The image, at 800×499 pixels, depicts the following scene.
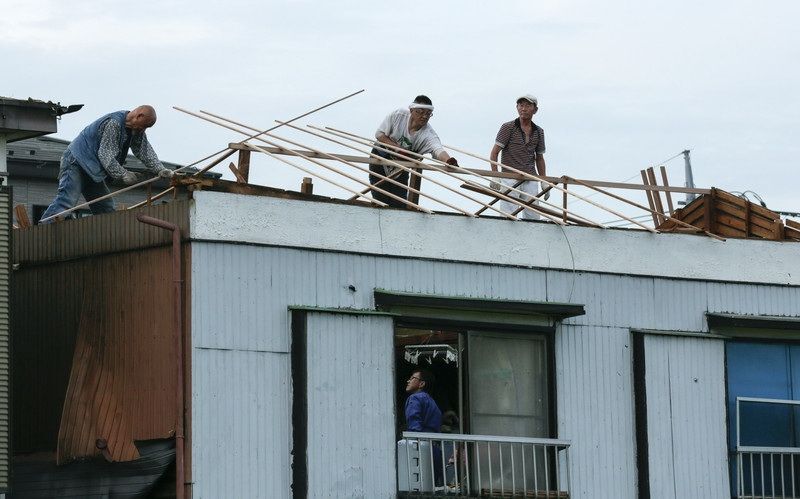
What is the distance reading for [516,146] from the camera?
23.7m

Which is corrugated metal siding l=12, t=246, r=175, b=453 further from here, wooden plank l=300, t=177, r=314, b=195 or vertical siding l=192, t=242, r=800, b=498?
wooden plank l=300, t=177, r=314, b=195

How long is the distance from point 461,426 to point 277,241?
10.6 ft

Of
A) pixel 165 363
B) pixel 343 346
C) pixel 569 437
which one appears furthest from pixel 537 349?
pixel 165 363

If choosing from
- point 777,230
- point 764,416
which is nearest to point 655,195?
point 777,230

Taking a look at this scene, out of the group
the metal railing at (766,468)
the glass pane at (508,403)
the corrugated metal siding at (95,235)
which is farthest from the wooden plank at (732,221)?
the corrugated metal siding at (95,235)

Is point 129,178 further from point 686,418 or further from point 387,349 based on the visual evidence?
point 686,418

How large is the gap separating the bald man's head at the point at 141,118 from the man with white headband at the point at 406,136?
9.57 ft

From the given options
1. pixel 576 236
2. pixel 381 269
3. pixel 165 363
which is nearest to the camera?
pixel 165 363

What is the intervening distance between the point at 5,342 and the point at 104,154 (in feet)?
10.2

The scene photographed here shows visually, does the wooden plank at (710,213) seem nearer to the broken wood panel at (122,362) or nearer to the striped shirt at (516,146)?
the striped shirt at (516,146)

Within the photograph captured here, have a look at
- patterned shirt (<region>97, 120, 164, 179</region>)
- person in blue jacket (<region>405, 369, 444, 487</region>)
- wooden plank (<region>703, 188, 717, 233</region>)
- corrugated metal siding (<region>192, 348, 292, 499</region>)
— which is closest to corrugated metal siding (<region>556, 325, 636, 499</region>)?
person in blue jacket (<region>405, 369, 444, 487</region>)

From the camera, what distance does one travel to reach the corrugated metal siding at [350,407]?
64.0 feet

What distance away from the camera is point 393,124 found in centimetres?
2283

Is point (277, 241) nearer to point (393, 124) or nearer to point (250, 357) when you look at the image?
point (250, 357)
